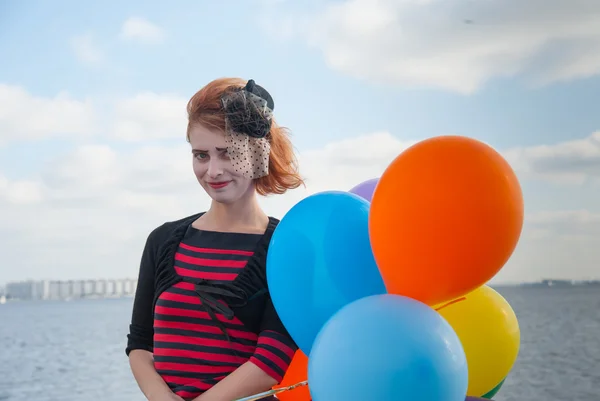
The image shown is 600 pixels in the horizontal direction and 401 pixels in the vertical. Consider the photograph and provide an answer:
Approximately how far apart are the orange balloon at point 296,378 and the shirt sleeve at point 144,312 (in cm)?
45

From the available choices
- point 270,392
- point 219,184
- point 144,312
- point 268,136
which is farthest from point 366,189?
point 144,312

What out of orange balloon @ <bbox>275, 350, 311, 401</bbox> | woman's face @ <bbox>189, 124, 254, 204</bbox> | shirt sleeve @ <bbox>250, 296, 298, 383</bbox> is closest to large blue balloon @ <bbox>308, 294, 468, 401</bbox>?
shirt sleeve @ <bbox>250, 296, 298, 383</bbox>

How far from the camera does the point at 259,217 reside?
2.43 meters

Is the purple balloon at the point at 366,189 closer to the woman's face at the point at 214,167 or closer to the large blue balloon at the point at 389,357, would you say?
the woman's face at the point at 214,167

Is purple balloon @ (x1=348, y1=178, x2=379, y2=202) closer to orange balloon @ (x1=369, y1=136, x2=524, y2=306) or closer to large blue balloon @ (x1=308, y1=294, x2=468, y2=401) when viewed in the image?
orange balloon @ (x1=369, y1=136, x2=524, y2=306)

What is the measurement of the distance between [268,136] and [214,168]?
0.24 meters

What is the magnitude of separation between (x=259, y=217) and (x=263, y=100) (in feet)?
1.21

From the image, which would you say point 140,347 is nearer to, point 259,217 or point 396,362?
point 259,217

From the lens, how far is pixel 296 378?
92.4 inches

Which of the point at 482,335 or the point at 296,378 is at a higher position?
the point at 482,335

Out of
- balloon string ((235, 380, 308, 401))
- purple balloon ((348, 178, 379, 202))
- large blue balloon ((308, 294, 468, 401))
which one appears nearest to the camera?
large blue balloon ((308, 294, 468, 401))

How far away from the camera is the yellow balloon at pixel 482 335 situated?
88.2 inches

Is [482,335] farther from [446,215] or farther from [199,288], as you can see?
[199,288]

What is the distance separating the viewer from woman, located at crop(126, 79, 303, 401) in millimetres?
2246
